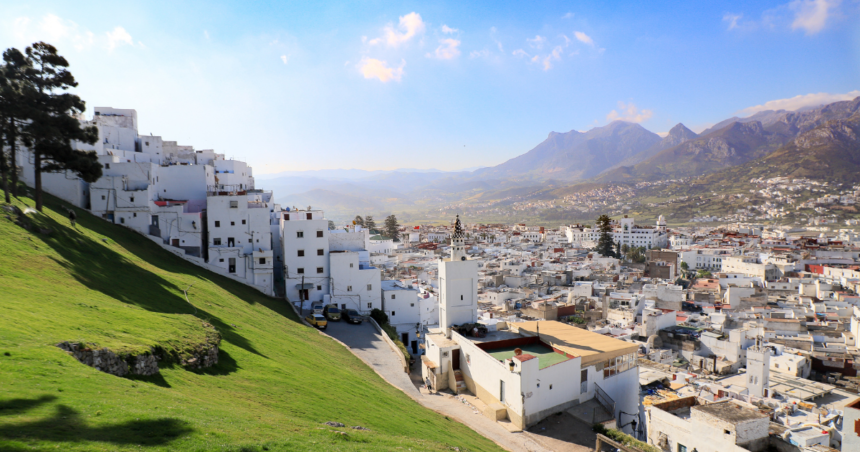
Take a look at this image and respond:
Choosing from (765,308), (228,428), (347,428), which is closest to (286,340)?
(347,428)

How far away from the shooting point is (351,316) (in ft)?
87.6

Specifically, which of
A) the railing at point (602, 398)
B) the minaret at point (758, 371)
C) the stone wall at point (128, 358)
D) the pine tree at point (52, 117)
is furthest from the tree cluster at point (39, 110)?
the minaret at point (758, 371)

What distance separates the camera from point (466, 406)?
19.3 meters

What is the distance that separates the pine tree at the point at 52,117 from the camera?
62.9ft

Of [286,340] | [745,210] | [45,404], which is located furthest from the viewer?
[745,210]

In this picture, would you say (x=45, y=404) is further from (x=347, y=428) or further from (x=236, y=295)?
(x=236, y=295)

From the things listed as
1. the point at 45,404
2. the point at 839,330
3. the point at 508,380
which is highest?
the point at 45,404

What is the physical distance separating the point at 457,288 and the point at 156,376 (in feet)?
55.7

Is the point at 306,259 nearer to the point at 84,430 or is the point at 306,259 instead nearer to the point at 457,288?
the point at 457,288

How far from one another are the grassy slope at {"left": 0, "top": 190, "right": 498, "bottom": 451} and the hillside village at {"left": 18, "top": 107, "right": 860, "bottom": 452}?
5.78 metres

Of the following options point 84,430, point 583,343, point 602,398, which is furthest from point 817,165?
point 84,430

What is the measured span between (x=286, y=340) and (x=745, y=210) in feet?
607

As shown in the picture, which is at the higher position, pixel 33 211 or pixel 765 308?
pixel 33 211

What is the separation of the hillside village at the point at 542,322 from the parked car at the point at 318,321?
91.0 inches
